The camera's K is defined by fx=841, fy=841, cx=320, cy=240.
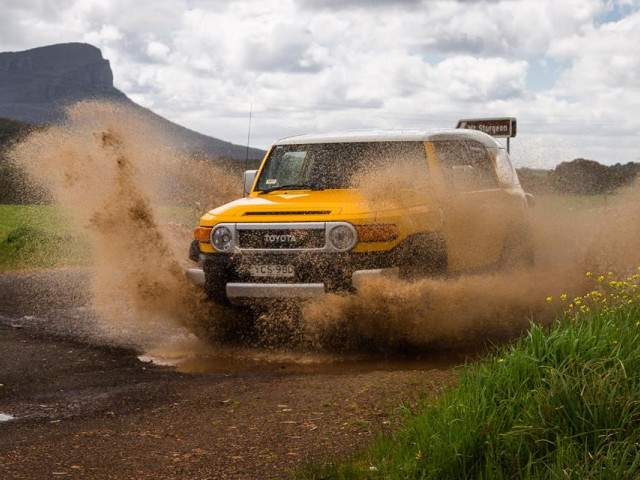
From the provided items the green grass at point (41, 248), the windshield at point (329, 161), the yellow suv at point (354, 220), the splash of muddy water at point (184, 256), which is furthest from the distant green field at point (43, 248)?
the yellow suv at point (354, 220)

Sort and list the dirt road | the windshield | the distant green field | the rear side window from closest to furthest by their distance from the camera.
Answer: the dirt road
the rear side window
the windshield
the distant green field

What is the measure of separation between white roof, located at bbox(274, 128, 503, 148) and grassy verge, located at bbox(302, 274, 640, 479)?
4.30m

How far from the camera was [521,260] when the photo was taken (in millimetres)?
9578

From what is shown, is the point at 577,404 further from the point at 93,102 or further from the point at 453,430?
the point at 93,102

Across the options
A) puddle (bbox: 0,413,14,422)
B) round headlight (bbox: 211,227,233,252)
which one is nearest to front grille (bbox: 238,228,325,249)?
round headlight (bbox: 211,227,233,252)

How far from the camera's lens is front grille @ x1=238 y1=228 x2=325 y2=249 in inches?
306

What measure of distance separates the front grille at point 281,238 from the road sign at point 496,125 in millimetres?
15172

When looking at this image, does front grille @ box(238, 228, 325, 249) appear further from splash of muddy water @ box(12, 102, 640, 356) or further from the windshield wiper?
the windshield wiper

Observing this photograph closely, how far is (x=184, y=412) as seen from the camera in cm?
598

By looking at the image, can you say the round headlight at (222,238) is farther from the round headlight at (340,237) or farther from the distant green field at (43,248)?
the distant green field at (43,248)

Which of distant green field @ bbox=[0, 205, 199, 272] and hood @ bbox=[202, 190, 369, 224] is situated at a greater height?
hood @ bbox=[202, 190, 369, 224]

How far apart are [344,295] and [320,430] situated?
2.53 m

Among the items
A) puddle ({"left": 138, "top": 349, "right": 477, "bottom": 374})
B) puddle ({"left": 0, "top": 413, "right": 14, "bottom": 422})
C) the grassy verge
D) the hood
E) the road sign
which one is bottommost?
puddle ({"left": 0, "top": 413, "right": 14, "bottom": 422})

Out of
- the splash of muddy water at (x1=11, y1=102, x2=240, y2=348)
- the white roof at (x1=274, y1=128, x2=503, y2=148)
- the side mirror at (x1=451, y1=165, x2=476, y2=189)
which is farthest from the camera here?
the splash of muddy water at (x1=11, y1=102, x2=240, y2=348)
